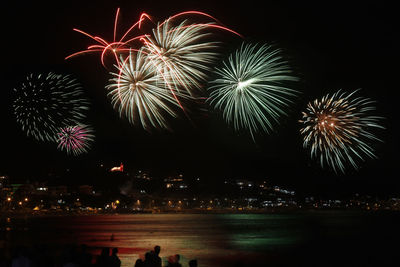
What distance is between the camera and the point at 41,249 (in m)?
14.4

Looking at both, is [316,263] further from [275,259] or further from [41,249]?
[41,249]

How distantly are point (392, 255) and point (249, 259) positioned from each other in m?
12.4

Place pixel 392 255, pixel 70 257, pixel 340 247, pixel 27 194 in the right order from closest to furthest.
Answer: pixel 70 257 → pixel 392 255 → pixel 340 247 → pixel 27 194

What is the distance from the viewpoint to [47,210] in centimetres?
16075

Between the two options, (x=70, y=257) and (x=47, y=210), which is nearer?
(x=70, y=257)

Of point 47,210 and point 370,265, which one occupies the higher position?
point 47,210

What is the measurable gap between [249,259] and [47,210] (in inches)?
5562

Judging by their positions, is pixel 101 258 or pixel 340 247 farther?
pixel 340 247

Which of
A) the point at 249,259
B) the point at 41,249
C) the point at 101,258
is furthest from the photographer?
the point at 249,259

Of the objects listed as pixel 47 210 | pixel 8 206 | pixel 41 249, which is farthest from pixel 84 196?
pixel 41 249

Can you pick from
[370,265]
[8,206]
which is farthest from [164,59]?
[8,206]

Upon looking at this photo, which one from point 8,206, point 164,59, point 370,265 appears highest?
point 8,206

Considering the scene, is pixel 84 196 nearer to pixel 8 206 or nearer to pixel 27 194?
pixel 27 194

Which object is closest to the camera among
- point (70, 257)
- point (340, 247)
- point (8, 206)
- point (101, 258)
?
point (70, 257)
